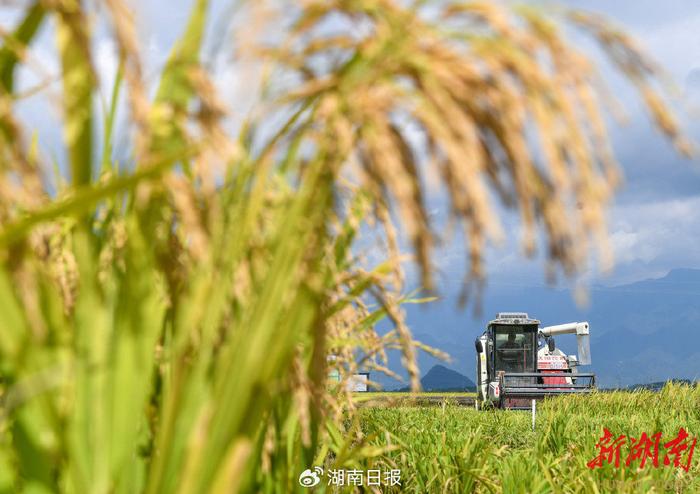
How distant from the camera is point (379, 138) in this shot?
1127mm

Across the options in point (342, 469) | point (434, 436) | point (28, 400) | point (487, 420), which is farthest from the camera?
point (487, 420)

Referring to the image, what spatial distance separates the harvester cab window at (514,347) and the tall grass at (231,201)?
21910mm

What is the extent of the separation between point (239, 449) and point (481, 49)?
75 cm

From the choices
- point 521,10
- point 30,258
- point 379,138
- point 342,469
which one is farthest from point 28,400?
point 342,469

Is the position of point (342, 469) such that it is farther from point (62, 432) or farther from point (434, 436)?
point (434, 436)

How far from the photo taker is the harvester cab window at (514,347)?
22781 mm

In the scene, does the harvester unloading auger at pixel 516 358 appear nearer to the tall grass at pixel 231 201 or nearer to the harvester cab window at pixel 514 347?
the harvester cab window at pixel 514 347

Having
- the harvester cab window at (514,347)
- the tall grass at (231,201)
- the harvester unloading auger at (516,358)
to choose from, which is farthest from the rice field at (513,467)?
the harvester cab window at (514,347)

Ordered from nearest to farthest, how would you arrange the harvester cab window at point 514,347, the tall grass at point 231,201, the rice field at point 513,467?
the tall grass at point 231,201 → the rice field at point 513,467 → the harvester cab window at point 514,347

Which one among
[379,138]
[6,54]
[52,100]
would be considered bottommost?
[379,138]

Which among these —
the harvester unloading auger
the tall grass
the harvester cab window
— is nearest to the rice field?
the tall grass

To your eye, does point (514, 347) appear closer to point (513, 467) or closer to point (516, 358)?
point (516, 358)

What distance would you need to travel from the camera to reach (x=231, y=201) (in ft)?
4.70

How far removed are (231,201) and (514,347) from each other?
22367 mm
